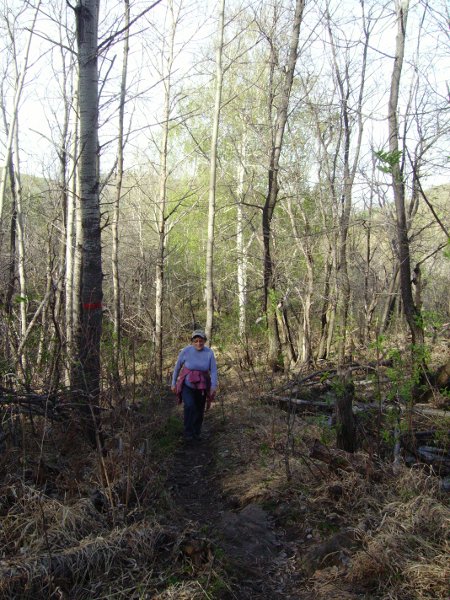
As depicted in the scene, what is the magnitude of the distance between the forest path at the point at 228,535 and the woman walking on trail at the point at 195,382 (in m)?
0.91

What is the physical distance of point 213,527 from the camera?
4.16 m

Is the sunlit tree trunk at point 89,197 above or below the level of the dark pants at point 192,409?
above

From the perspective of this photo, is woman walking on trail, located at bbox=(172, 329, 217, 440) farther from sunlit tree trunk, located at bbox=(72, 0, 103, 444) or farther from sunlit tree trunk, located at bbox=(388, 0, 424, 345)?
sunlit tree trunk, located at bbox=(388, 0, 424, 345)

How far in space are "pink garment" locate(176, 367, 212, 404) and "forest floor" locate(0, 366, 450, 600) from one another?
62.5 inches

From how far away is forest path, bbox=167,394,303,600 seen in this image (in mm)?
3383

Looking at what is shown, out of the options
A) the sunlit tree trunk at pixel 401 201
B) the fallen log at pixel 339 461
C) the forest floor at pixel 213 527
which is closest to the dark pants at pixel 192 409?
the forest floor at pixel 213 527

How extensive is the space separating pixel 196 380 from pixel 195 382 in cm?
4

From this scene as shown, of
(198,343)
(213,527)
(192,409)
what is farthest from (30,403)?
(198,343)

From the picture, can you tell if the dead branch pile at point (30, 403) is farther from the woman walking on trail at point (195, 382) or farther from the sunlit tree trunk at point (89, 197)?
the woman walking on trail at point (195, 382)

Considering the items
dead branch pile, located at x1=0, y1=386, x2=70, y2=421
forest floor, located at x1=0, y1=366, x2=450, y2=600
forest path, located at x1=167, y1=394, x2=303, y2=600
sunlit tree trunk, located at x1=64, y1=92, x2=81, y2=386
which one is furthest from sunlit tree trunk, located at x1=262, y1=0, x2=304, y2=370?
dead branch pile, located at x1=0, y1=386, x2=70, y2=421

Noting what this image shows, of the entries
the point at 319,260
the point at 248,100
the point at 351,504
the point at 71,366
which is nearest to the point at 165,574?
the point at 351,504

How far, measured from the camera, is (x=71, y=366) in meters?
5.08

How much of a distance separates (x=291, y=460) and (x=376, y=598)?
224cm

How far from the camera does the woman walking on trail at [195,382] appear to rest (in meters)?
6.85
